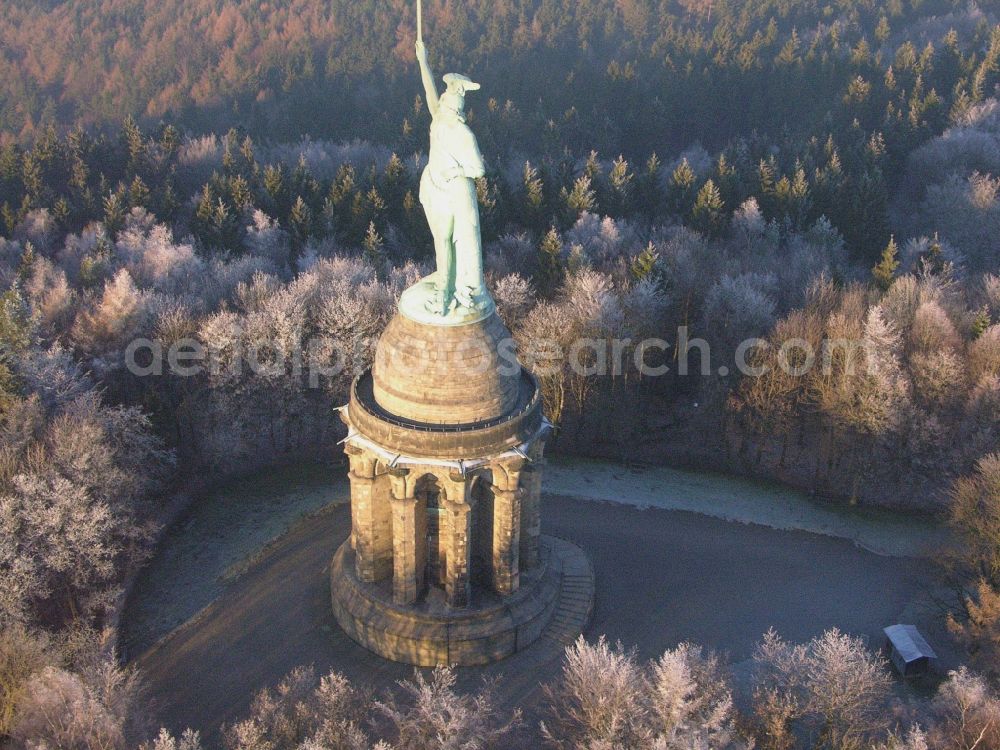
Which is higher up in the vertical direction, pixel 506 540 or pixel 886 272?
pixel 506 540

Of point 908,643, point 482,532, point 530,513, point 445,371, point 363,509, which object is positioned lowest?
point 908,643

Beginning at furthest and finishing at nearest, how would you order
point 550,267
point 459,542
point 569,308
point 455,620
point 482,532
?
point 550,267 < point 569,308 < point 482,532 < point 455,620 < point 459,542

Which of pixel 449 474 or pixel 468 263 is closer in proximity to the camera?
pixel 468 263

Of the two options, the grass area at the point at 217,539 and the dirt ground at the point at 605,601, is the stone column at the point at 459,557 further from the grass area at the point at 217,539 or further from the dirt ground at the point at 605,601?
the grass area at the point at 217,539

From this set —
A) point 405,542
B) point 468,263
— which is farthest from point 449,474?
point 468,263

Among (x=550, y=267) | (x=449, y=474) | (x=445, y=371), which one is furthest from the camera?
(x=550, y=267)

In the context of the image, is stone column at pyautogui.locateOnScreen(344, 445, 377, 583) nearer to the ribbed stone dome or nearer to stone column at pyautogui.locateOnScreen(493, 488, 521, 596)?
the ribbed stone dome

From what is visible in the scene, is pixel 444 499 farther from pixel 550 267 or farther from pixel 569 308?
pixel 550 267
